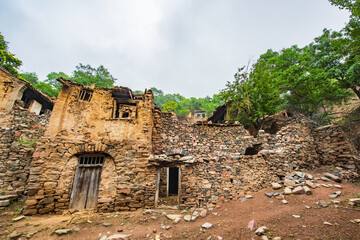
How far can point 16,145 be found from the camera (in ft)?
25.2

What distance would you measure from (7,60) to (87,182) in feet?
53.1

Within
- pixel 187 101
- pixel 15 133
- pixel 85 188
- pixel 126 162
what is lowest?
pixel 85 188

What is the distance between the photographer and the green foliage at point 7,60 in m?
12.1

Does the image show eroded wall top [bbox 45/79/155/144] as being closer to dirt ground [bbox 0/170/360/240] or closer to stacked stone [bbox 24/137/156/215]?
stacked stone [bbox 24/137/156/215]

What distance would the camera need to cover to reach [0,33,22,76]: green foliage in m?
12.1

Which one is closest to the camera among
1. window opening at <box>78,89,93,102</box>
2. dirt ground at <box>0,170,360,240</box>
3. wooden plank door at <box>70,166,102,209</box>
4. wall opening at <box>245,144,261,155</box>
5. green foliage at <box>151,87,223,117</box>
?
dirt ground at <box>0,170,360,240</box>

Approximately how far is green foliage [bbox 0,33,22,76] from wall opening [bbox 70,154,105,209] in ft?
Answer: 44.8

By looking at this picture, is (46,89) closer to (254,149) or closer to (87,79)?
(87,79)

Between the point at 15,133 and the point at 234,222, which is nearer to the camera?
the point at 234,222

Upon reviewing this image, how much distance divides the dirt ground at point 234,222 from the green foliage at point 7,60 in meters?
13.5

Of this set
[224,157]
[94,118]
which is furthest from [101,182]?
[224,157]

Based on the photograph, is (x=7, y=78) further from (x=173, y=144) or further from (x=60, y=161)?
(x=173, y=144)

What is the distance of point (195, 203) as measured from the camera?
5879 mm

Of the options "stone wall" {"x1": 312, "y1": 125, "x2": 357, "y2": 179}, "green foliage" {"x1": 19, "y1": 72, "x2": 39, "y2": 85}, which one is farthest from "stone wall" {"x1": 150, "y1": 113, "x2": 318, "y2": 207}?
"green foliage" {"x1": 19, "y1": 72, "x2": 39, "y2": 85}
